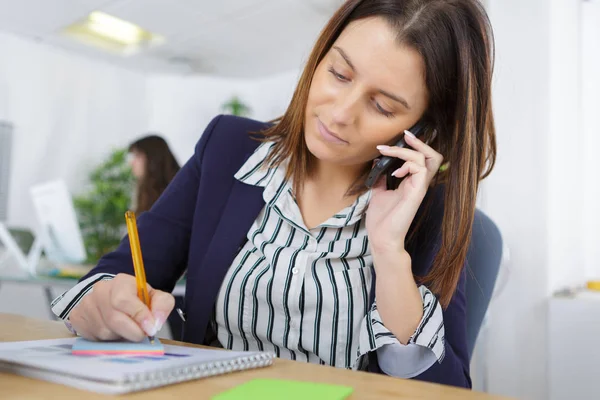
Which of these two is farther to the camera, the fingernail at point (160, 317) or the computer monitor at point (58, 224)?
the computer monitor at point (58, 224)

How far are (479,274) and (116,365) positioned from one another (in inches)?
29.9

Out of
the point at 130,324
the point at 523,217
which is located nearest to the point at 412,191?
the point at 130,324

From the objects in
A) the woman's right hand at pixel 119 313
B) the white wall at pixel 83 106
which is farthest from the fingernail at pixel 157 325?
the white wall at pixel 83 106

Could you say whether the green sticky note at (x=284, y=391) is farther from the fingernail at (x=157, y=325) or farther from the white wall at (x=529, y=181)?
the white wall at (x=529, y=181)

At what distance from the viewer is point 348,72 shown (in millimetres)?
993

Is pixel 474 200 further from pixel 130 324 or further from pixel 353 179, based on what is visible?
pixel 130 324

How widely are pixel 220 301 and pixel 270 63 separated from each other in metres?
5.56

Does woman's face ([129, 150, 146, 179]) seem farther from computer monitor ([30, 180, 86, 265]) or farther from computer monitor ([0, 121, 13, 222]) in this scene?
computer monitor ([0, 121, 13, 222])

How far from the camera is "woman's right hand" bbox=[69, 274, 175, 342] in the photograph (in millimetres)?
703

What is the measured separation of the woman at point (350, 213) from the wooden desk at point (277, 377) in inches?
10.3

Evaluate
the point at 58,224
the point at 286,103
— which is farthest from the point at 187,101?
the point at 58,224

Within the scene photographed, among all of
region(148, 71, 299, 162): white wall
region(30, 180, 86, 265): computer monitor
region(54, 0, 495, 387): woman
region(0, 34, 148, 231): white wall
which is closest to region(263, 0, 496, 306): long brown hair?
region(54, 0, 495, 387): woman

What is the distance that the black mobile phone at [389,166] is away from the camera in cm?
107

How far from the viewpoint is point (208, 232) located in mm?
1097
